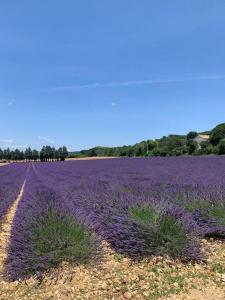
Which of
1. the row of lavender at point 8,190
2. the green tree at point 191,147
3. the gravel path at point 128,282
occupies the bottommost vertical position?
the gravel path at point 128,282

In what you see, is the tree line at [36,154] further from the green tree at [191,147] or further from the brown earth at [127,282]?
the brown earth at [127,282]

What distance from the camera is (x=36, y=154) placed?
13700 cm

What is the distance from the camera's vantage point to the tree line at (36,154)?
125875mm

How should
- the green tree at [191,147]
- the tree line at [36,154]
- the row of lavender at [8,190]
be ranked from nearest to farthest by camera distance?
the row of lavender at [8,190] → the green tree at [191,147] → the tree line at [36,154]

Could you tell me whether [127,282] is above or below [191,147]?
below

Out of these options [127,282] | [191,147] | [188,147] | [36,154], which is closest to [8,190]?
[127,282]

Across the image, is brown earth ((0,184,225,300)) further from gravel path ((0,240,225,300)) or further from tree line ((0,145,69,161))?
tree line ((0,145,69,161))

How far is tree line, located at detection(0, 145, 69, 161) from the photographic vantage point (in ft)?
413

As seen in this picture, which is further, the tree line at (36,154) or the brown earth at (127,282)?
the tree line at (36,154)

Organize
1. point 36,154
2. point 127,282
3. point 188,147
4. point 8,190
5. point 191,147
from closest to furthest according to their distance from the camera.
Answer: point 127,282 < point 8,190 < point 191,147 < point 188,147 < point 36,154

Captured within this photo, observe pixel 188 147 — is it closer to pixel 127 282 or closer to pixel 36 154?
A: pixel 127 282

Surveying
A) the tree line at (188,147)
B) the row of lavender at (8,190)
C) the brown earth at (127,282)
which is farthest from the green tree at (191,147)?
the brown earth at (127,282)

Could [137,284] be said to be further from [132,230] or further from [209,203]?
[209,203]

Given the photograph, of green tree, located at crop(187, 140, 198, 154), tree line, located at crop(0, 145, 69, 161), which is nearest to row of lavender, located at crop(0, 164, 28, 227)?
green tree, located at crop(187, 140, 198, 154)
